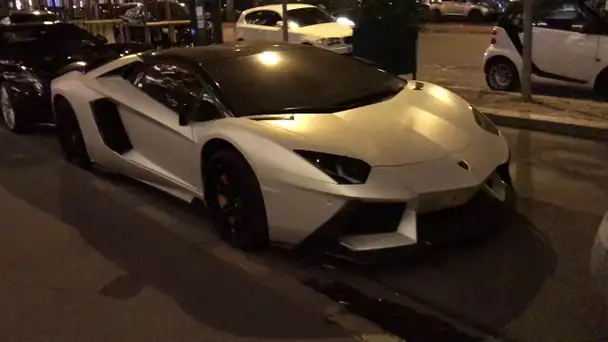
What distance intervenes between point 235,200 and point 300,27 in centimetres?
1087

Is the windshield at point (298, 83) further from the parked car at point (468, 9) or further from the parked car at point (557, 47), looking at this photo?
the parked car at point (468, 9)

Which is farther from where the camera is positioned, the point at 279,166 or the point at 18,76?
the point at 18,76

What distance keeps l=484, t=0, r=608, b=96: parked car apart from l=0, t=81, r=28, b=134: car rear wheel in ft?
22.0

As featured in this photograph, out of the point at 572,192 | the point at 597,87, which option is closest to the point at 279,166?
the point at 572,192

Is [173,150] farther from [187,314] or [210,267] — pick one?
[187,314]

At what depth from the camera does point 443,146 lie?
450 cm

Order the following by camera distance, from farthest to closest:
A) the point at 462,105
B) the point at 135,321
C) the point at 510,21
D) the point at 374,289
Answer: the point at 510,21 < the point at 462,105 < the point at 374,289 < the point at 135,321

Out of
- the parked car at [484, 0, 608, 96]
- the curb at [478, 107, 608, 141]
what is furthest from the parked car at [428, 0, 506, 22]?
the curb at [478, 107, 608, 141]

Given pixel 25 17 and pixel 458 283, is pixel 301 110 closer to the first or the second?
pixel 458 283

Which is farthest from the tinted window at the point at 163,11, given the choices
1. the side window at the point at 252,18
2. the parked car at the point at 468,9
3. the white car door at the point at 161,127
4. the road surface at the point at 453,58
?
the white car door at the point at 161,127

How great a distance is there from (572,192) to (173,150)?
10.6 feet

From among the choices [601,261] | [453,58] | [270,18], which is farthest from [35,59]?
[453,58]

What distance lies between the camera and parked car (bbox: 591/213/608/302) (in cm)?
325

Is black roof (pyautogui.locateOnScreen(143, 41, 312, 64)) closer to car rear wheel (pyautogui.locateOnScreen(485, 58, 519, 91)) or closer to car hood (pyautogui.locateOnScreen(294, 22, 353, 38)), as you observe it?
car rear wheel (pyautogui.locateOnScreen(485, 58, 519, 91))
